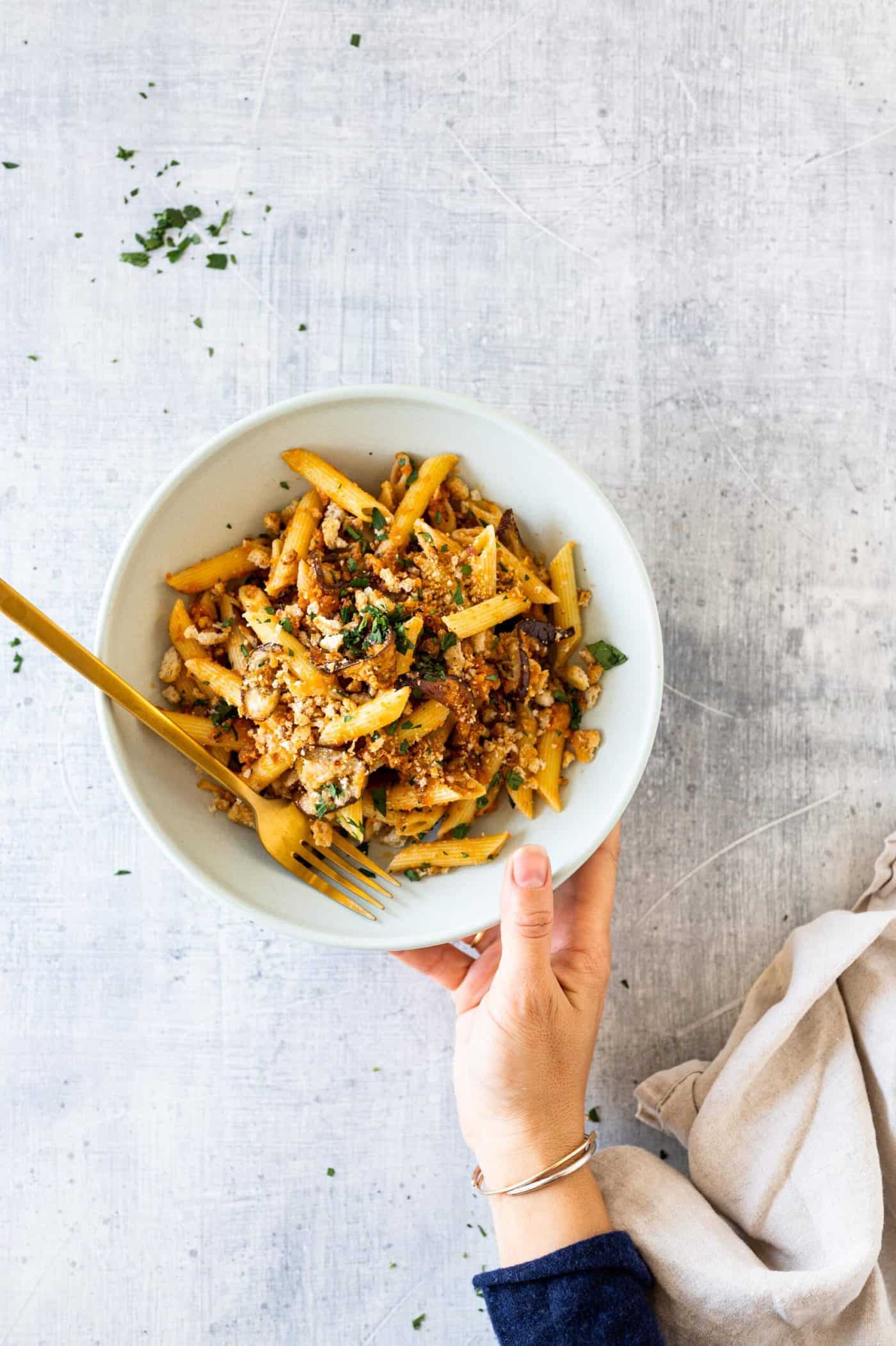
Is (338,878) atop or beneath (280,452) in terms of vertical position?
beneath

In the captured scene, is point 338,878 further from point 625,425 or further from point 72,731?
point 625,425

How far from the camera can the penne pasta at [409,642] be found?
4.58 ft

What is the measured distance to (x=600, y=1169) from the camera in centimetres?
176

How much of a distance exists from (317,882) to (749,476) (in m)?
1.12

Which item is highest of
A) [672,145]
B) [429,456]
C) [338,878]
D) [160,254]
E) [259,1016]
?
[672,145]

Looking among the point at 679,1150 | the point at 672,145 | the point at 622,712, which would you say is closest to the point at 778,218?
the point at 672,145

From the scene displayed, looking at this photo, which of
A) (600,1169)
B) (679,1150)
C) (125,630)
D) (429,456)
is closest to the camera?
(125,630)

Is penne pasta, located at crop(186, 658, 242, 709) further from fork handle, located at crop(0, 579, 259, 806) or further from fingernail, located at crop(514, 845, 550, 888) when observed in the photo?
fingernail, located at crop(514, 845, 550, 888)

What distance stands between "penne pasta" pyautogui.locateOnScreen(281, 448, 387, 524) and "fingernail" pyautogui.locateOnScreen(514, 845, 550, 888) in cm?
55

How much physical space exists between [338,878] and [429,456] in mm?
685

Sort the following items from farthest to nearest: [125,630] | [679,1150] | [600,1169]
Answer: [679,1150]
[600,1169]
[125,630]

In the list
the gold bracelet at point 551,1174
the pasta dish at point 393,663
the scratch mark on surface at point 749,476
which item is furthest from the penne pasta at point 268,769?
the scratch mark on surface at point 749,476

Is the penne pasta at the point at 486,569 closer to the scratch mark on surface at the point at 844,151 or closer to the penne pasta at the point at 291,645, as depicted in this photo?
the penne pasta at the point at 291,645

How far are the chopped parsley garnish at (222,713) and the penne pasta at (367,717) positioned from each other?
20 cm
